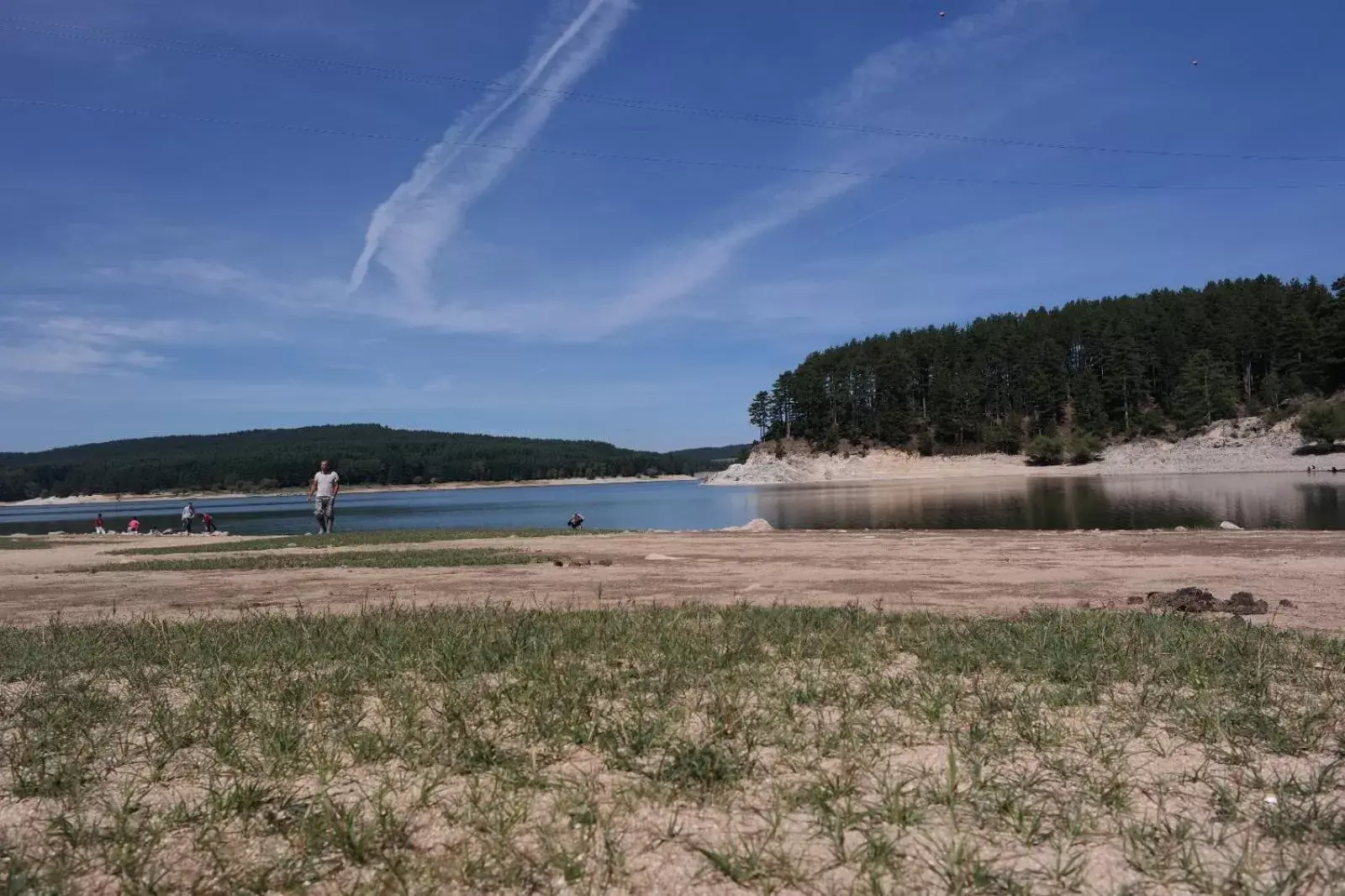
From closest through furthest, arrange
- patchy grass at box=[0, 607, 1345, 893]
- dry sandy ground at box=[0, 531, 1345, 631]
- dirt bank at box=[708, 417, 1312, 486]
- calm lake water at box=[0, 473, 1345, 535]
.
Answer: patchy grass at box=[0, 607, 1345, 893] < dry sandy ground at box=[0, 531, 1345, 631] < calm lake water at box=[0, 473, 1345, 535] < dirt bank at box=[708, 417, 1312, 486]

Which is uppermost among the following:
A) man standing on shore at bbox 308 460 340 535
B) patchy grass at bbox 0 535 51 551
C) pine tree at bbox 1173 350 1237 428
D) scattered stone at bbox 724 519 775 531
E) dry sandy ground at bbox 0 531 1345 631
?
pine tree at bbox 1173 350 1237 428

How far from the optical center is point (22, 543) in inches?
1157

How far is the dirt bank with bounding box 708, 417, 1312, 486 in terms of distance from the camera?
3674 inches

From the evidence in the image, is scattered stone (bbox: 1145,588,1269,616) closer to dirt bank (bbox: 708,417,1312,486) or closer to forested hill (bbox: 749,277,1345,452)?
dirt bank (bbox: 708,417,1312,486)

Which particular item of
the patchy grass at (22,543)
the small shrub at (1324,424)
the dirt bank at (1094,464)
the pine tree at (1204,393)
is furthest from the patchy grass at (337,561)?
the pine tree at (1204,393)

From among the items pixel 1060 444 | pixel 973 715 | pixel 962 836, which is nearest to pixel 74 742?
pixel 962 836

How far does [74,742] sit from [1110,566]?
1743 cm

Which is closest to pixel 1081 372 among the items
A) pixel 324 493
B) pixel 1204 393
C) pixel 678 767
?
pixel 1204 393

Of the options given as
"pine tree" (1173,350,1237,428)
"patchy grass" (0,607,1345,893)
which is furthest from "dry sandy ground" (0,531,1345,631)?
"pine tree" (1173,350,1237,428)

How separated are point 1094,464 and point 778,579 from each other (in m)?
110

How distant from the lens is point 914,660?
23.1 feet

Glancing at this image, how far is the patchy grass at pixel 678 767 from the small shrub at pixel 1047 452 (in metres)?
120

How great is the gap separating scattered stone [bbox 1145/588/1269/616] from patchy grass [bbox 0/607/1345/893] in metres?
3.55

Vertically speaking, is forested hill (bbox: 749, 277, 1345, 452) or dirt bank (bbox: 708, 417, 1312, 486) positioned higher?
forested hill (bbox: 749, 277, 1345, 452)
